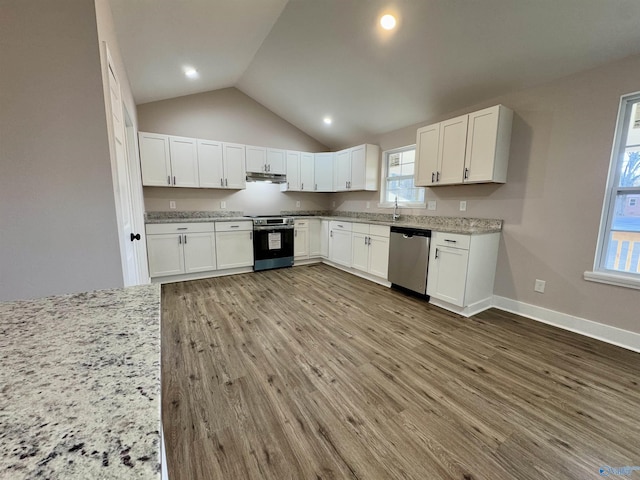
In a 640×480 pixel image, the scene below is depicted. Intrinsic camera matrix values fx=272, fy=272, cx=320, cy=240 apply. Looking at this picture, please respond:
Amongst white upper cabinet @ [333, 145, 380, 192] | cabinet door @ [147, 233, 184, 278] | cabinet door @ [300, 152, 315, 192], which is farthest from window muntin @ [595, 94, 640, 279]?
cabinet door @ [147, 233, 184, 278]

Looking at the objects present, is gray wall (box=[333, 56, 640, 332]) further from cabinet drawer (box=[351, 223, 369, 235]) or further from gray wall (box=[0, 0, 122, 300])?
gray wall (box=[0, 0, 122, 300])

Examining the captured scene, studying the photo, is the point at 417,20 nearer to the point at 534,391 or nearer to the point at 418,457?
the point at 534,391

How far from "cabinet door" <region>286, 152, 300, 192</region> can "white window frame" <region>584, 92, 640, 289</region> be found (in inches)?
160

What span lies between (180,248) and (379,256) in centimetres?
285

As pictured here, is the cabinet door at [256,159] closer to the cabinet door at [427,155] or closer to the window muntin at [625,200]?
the cabinet door at [427,155]

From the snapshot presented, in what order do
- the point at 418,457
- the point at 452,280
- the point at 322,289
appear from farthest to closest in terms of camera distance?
the point at 322,289 → the point at 452,280 → the point at 418,457

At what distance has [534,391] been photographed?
179 cm

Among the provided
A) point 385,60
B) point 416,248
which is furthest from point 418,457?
point 385,60

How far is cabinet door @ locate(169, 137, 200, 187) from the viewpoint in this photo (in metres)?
4.00

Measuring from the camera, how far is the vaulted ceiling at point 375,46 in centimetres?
214

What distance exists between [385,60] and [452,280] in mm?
2546

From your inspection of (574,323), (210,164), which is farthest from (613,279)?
(210,164)

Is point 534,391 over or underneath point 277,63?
underneath

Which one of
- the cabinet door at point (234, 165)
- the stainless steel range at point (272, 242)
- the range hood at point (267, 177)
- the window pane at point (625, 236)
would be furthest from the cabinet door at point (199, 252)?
the window pane at point (625, 236)
